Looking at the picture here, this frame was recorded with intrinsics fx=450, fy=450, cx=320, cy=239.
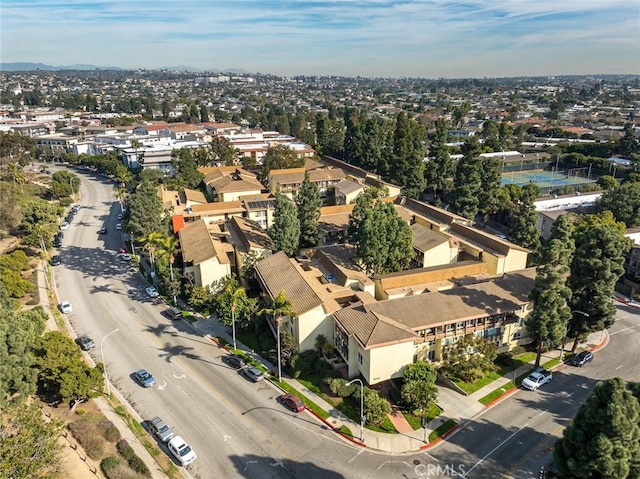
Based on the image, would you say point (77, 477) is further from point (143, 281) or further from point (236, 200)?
point (236, 200)

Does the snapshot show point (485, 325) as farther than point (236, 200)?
No

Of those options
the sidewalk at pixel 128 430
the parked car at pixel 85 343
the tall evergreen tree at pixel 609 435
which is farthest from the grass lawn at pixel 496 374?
the parked car at pixel 85 343

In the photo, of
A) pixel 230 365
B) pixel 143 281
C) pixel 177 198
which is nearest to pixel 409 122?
pixel 177 198

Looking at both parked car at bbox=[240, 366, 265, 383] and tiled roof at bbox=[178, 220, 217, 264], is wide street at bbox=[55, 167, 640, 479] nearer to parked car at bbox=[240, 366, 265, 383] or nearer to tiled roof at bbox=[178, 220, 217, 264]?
parked car at bbox=[240, 366, 265, 383]

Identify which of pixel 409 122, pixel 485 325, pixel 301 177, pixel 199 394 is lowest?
pixel 199 394

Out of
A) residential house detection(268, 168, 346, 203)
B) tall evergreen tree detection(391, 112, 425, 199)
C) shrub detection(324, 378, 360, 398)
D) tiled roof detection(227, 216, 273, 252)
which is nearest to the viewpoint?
shrub detection(324, 378, 360, 398)

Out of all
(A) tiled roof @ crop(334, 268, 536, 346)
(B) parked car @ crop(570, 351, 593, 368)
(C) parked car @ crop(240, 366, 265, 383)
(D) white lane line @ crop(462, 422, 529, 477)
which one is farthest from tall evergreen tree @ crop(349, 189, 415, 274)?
(D) white lane line @ crop(462, 422, 529, 477)

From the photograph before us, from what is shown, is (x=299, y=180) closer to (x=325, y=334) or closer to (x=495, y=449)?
(x=325, y=334)
